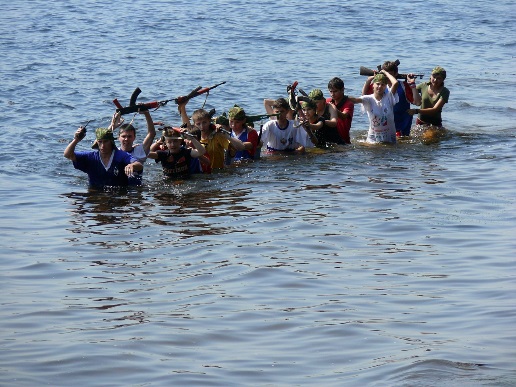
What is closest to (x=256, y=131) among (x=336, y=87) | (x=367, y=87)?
(x=336, y=87)

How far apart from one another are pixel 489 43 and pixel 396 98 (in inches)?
519

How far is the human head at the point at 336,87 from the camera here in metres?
16.2

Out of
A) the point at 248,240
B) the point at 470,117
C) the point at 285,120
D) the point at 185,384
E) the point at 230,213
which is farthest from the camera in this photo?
the point at 470,117

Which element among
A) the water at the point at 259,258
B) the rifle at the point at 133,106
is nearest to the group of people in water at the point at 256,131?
the rifle at the point at 133,106

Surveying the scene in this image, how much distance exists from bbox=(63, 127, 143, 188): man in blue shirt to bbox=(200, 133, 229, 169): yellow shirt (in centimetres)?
146

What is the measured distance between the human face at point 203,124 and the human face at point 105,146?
4.85 ft

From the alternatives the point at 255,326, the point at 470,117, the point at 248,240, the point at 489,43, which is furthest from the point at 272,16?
the point at 255,326

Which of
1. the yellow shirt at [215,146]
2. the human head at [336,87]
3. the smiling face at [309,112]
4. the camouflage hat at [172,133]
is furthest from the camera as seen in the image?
the human head at [336,87]

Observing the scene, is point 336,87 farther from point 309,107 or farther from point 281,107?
point 281,107

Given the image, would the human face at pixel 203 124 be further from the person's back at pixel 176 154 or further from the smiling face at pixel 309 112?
the smiling face at pixel 309 112

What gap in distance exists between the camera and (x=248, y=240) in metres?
11.0

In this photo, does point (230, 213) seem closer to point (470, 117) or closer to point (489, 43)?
point (470, 117)

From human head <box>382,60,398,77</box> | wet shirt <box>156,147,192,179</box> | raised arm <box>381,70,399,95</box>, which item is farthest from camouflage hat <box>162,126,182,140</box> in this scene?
human head <box>382,60,398,77</box>

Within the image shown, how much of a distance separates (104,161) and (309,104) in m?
3.86
